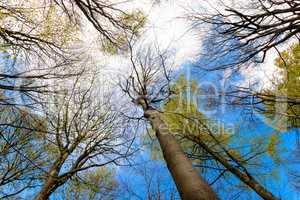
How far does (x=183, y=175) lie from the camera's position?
261cm

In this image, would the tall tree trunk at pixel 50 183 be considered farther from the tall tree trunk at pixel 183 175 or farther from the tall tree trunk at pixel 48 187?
the tall tree trunk at pixel 183 175

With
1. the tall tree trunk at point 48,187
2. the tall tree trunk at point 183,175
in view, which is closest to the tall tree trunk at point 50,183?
the tall tree trunk at point 48,187

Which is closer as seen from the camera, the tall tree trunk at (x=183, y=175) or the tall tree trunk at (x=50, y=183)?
the tall tree trunk at (x=183, y=175)

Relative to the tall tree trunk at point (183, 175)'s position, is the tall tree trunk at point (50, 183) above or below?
below

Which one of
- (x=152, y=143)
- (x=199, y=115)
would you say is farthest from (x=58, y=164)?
(x=199, y=115)

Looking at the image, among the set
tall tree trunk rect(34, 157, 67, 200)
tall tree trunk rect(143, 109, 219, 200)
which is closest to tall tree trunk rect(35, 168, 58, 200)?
tall tree trunk rect(34, 157, 67, 200)

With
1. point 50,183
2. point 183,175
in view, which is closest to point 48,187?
point 50,183

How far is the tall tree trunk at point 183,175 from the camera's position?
218 cm

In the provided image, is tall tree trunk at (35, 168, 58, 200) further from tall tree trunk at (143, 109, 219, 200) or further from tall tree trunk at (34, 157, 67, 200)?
tall tree trunk at (143, 109, 219, 200)

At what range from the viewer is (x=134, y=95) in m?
7.14

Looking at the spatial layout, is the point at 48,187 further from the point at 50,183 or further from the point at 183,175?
the point at 183,175

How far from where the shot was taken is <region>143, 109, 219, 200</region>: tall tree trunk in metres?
2.18

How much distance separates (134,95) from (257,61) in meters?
3.78

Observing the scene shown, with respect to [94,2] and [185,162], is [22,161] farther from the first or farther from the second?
[185,162]
